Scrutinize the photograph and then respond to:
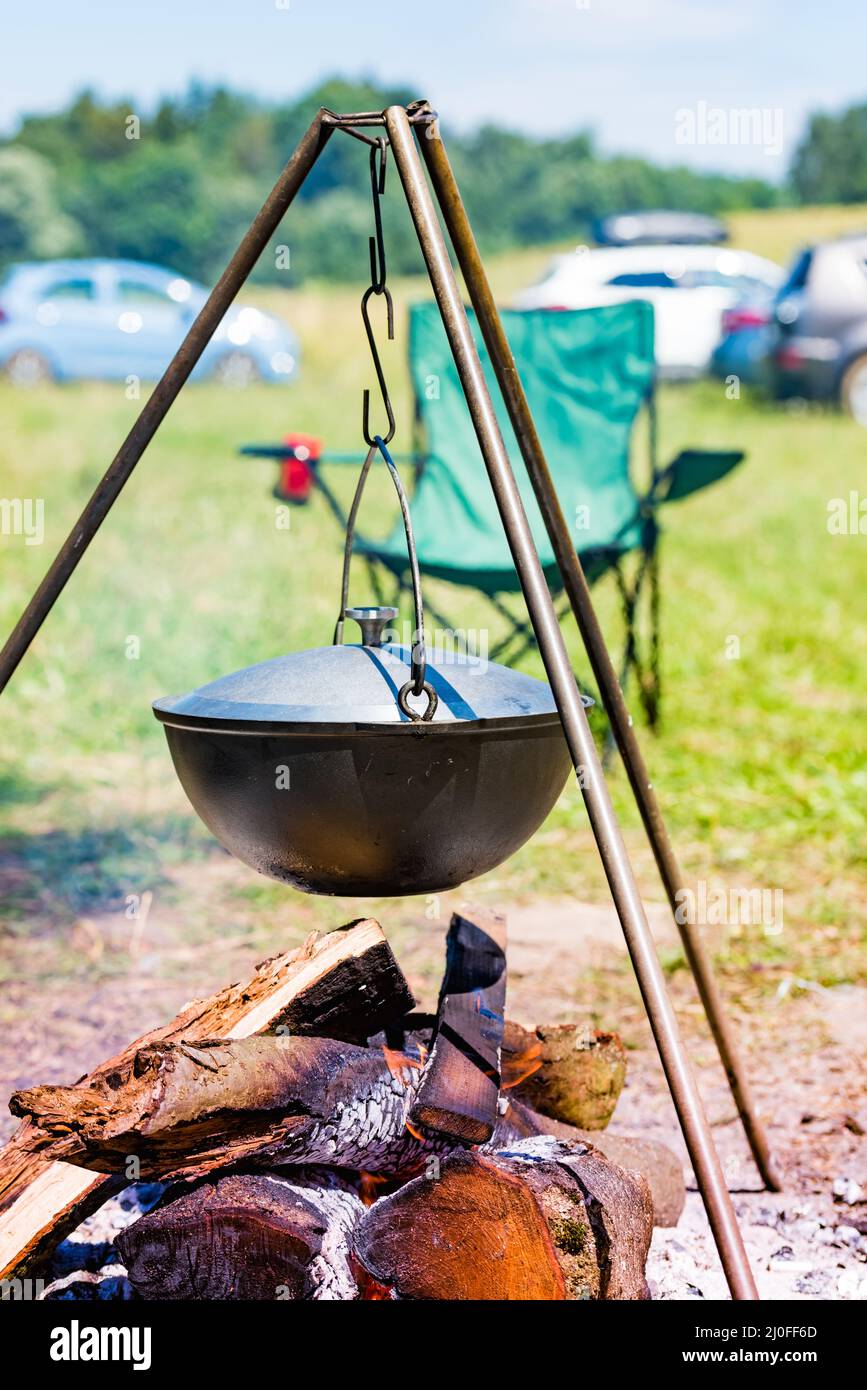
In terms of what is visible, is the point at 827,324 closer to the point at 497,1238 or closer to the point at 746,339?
the point at 746,339

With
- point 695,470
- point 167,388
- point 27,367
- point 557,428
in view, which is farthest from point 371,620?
point 27,367

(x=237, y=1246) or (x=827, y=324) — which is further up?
(x=827, y=324)

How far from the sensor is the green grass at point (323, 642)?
3895 millimetres

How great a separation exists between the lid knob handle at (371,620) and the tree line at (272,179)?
80.0ft

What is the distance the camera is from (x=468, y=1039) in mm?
1996

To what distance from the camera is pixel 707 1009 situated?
2.21m

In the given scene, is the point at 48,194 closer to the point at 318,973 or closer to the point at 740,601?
the point at 740,601

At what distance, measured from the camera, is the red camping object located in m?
4.17

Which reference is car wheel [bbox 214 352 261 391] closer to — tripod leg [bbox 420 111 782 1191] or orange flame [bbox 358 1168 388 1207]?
tripod leg [bbox 420 111 782 1191]

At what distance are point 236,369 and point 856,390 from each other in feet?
20.8

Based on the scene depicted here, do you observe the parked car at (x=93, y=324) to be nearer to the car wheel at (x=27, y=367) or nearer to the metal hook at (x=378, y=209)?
the car wheel at (x=27, y=367)

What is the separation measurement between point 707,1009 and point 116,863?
2.18m

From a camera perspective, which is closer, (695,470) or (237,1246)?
(237,1246)
